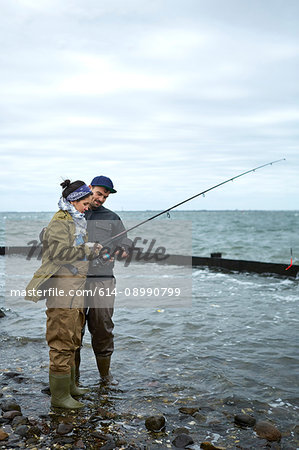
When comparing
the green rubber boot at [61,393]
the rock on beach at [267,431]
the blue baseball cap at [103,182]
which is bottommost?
the rock on beach at [267,431]

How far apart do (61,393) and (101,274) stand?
52.9 inches

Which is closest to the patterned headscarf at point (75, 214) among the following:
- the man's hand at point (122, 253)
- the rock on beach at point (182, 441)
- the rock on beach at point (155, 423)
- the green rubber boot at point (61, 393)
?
the man's hand at point (122, 253)

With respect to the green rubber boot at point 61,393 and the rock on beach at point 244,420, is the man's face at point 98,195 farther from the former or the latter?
the rock on beach at point 244,420

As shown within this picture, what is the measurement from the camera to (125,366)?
6055mm

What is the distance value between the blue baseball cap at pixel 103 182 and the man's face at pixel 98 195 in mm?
51

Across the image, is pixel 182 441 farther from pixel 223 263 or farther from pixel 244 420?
pixel 223 263

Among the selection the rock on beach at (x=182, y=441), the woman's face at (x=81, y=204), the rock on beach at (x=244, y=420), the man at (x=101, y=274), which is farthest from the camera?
the man at (x=101, y=274)

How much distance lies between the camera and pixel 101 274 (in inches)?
199

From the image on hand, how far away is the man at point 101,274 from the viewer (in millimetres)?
4969

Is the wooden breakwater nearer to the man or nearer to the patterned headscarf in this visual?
the man

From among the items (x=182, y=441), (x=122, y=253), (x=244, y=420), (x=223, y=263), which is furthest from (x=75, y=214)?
(x=223, y=263)

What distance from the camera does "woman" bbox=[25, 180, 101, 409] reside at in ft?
13.6

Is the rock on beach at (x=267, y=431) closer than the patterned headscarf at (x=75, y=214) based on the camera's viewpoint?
Yes

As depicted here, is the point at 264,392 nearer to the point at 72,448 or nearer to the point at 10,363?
the point at 72,448
